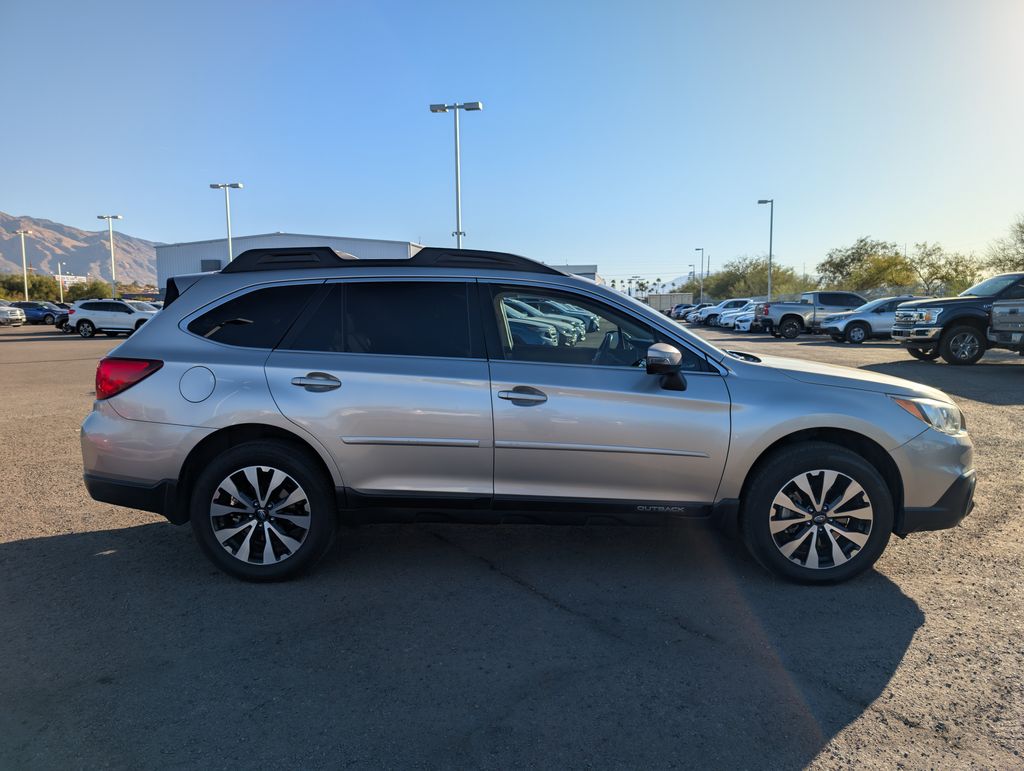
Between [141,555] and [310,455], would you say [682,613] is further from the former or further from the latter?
[141,555]

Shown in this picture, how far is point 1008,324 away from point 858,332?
10382 millimetres

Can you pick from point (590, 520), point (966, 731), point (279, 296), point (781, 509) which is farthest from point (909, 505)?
point (279, 296)

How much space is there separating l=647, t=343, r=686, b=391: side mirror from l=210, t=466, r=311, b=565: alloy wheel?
204 centimetres

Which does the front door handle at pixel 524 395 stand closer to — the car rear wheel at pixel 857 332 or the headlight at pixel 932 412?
the headlight at pixel 932 412

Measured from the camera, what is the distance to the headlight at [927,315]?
1403cm

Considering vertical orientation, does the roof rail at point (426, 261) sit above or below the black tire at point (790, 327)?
above

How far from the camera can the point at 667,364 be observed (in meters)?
3.49

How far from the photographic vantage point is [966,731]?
Result: 2.47 metres

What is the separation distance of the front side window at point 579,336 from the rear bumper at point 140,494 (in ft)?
6.68

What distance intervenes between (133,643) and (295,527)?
0.92 m

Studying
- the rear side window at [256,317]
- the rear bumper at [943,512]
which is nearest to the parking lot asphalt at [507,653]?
the rear bumper at [943,512]

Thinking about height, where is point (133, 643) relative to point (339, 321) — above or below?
below

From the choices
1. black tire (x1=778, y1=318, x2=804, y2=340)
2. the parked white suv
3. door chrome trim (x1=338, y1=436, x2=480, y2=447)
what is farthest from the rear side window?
the parked white suv

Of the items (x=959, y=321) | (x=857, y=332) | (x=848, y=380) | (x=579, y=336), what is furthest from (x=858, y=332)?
(x=579, y=336)
